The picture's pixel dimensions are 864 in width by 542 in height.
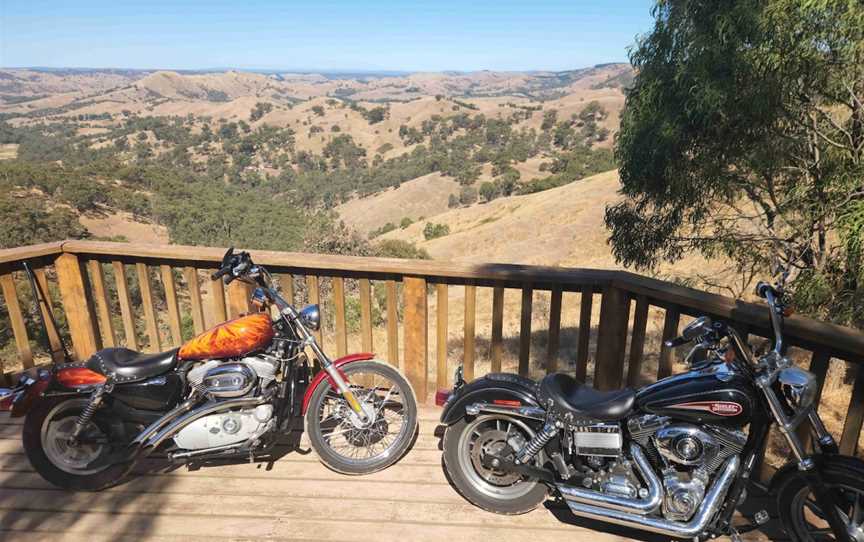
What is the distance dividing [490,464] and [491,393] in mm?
360

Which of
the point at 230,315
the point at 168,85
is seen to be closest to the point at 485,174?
the point at 230,315

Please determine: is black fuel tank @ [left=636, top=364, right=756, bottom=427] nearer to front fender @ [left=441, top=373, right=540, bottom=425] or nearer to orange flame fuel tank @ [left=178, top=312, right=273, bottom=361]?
→ front fender @ [left=441, top=373, right=540, bottom=425]

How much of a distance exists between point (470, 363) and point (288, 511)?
1.51 meters

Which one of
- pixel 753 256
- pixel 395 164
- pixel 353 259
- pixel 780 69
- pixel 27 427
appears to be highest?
pixel 780 69

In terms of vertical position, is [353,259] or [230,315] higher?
[353,259]

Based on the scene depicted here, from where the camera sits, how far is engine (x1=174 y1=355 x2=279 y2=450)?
2881mm

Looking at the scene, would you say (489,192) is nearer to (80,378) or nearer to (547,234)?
(547,234)

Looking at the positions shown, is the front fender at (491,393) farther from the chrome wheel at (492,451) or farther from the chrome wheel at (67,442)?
the chrome wheel at (67,442)

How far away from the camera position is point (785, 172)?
677 cm

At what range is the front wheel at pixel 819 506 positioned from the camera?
2117 millimetres

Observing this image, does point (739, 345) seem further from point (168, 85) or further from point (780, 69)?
point (168, 85)

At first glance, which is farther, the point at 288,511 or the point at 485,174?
the point at 485,174

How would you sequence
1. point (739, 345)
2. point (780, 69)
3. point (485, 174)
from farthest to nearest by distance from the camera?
1. point (485, 174)
2. point (780, 69)
3. point (739, 345)

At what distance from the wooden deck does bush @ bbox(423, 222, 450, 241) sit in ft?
106
